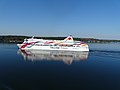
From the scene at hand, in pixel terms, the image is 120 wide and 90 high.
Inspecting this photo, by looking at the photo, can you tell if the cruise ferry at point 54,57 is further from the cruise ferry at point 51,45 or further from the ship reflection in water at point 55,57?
the cruise ferry at point 51,45

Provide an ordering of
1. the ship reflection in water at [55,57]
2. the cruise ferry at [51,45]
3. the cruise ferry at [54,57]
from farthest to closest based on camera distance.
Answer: the cruise ferry at [51,45], the ship reflection in water at [55,57], the cruise ferry at [54,57]

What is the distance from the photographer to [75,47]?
3546 inches

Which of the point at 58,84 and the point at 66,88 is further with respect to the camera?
the point at 58,84

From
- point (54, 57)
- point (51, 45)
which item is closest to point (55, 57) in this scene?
point (54, 57)

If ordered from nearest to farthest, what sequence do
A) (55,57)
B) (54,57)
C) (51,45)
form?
(54,57) < (55,57) < (51,45)

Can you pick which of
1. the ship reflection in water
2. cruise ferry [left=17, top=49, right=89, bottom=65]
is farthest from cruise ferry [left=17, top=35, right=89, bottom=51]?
cruise ferry [left=17, top=49, right=89, bottom=65]

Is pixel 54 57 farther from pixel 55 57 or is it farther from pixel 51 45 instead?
pixel 51 45

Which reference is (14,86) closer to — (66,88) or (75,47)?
(66,88)

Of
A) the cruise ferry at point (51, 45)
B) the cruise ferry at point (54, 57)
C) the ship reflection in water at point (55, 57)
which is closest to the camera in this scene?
the cruise ferry at point (54, 57)

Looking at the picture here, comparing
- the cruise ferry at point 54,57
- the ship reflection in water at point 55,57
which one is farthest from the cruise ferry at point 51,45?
the cruise ferry at point 54,57

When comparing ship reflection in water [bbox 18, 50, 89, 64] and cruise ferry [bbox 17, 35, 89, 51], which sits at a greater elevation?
cruise ferry [bbox 17, 35, 89, 51]

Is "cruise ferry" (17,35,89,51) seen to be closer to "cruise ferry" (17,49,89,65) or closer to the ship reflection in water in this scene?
the ship reflection in water

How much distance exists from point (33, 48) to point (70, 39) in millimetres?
16519

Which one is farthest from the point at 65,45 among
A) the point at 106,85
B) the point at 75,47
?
the point at 106,85
